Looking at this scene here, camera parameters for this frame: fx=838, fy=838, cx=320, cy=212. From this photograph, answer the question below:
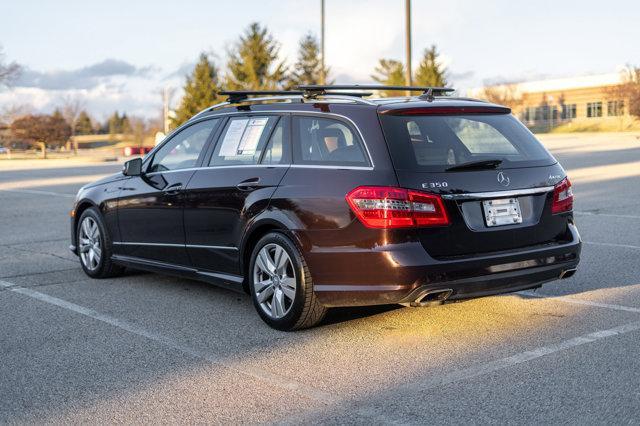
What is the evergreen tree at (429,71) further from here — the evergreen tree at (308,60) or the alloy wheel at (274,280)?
the alloy wheel at (274,280)

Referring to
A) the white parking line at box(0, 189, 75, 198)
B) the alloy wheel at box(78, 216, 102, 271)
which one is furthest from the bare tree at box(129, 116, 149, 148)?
the alloy wheel at box(78, 216, 102, 271)

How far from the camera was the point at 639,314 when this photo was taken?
616 cm

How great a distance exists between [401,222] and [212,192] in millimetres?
1862

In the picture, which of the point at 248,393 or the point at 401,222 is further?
the point at 401,222

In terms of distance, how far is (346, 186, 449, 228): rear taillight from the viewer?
528 cm

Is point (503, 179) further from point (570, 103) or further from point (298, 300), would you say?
point (570, 103)

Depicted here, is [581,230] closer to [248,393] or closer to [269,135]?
[269,135]

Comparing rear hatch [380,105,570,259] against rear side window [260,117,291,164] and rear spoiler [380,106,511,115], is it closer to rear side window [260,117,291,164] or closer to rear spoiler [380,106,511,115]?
rear spoiler [380,106,511,115]

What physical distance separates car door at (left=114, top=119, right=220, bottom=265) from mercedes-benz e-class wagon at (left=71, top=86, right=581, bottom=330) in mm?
72

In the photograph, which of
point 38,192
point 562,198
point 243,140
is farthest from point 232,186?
point 38,192

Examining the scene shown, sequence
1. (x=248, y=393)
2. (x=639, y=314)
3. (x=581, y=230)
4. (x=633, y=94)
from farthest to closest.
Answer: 1. (x=633, y=94)
2. (x=581, y=230)
3. (x=639, y=314)
4. (x=248, y=393)

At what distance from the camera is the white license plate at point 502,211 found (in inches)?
217

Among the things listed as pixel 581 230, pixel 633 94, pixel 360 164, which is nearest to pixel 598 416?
pixel 360 164

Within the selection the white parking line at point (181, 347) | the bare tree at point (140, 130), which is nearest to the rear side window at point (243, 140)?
the white parking line at point (181, 347)
